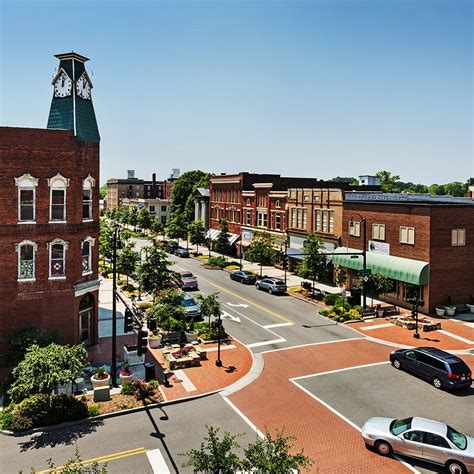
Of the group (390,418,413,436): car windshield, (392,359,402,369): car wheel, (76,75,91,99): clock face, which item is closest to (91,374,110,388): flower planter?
(390,418,413,436): car windshield

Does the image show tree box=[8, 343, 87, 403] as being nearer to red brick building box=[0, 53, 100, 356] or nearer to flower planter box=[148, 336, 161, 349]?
red brick building box=[0, 53, 100, 356]

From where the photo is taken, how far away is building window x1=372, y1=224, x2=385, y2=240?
131 feet

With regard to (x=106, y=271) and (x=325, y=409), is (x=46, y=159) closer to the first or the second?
(x=325, y=409)

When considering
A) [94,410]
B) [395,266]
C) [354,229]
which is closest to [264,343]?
[94,410]

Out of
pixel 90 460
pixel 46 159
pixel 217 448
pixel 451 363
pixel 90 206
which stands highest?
pixel 46 159

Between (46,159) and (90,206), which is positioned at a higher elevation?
(46,159)

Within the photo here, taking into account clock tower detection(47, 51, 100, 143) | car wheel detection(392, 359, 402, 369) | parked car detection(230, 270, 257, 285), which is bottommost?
car wheel detection(392, 359, 402, 369)

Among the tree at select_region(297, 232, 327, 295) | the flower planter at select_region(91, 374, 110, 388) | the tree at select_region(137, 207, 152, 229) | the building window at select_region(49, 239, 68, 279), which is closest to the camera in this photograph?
the flower planter at select_region(91, 374, 110, 388)

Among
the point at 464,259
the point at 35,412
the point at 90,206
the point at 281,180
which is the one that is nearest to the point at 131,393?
the point at 35,412

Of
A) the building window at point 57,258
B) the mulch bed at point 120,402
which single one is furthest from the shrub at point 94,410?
the building window at point 57,258

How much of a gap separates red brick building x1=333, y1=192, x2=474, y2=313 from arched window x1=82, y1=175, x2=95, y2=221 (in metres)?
20.7

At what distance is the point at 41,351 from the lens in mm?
18453

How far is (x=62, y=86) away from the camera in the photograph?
81.8ft

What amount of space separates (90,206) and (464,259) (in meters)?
28.8
